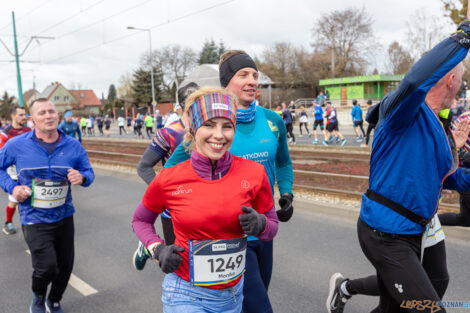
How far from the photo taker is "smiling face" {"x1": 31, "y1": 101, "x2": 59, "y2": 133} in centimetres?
373

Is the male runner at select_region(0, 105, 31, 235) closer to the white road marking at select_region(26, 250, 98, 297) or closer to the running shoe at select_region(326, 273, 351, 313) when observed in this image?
the white road marking at select_region(26, 250, 98, 297)

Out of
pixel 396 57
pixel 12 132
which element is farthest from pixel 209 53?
pixel 12 132

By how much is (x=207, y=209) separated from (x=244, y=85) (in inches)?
47.2

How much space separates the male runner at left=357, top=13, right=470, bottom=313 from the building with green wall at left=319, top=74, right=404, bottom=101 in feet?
133

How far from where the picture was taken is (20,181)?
3.77m

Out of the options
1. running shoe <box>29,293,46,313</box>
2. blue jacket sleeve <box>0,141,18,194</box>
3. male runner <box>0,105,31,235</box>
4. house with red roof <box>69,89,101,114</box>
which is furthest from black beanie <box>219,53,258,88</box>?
house with red roof <box>69,89,101,114</box>

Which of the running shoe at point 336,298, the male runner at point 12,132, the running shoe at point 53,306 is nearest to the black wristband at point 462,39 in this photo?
the running shoe at point 336,298

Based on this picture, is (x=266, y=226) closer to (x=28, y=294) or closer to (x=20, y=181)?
(x=20, y=181)

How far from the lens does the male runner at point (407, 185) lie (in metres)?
2.26

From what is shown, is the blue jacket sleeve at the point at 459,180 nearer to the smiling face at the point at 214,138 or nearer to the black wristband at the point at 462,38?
the black wristband at the point at 462,38

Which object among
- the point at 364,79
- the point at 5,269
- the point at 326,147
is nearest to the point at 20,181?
the point at 5,269

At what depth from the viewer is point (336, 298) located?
3613mm

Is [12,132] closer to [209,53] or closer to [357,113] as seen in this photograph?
[357,113]

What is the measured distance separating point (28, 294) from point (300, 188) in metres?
5.70
